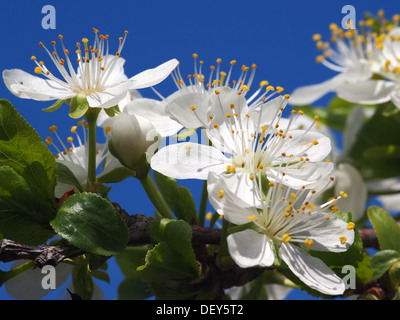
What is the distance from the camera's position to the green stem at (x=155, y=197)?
4.89 ft

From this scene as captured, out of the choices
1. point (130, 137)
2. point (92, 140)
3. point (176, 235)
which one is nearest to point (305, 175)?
point (176, 235)

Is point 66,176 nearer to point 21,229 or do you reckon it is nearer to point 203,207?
point 21,229

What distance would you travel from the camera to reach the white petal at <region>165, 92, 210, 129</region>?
139 cm

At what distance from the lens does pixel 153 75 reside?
1473 millimetres

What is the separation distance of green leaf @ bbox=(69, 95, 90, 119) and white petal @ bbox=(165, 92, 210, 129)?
0.68 feet

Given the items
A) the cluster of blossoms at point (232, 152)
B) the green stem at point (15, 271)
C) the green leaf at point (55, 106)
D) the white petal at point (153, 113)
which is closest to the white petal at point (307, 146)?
the cluster of blossoms at point (232, 152)

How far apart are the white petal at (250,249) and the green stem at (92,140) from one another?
0.41 meters

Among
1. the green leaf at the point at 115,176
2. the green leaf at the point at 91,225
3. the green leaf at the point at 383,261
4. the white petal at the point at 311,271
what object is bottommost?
the white petal at the point at 311,271

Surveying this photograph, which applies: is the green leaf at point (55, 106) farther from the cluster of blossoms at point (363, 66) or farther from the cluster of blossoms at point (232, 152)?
the cluster of blossoms at point (363, 66)

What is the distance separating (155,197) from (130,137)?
181 millimetres

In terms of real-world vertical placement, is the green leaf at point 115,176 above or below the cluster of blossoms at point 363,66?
below

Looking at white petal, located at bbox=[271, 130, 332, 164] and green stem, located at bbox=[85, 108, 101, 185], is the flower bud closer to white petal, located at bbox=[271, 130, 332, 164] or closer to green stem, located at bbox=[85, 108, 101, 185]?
green stem, located at bbox=[85, 108, 101, 185]

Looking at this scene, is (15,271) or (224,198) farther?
(15,271)

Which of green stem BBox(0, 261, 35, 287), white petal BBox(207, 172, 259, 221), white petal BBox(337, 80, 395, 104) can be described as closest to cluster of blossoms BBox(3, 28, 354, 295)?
white petal BBox(207, 172, 259, 221)
